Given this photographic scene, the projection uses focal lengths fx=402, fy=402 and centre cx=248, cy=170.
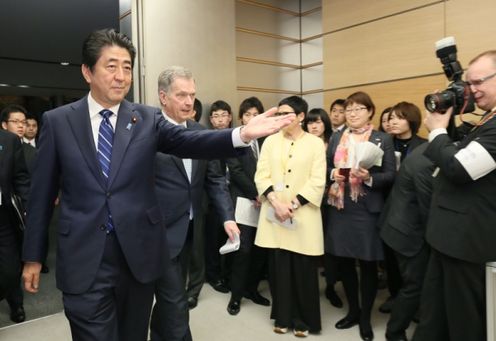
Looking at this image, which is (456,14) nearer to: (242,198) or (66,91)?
(242,198)

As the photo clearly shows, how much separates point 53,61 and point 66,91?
13.4 inches

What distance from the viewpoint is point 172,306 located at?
1.98m

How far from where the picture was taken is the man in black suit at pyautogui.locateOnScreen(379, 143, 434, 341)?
231cm

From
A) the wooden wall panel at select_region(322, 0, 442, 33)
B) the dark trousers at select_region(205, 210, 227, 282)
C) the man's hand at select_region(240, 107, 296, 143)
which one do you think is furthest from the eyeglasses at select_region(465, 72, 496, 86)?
the dark trousers at select_region(205, 210, 227, 282)

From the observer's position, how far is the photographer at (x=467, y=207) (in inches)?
66.4

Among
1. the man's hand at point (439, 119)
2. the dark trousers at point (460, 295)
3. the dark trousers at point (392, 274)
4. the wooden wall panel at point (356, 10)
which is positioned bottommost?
the dark trousers at point (392, 274)

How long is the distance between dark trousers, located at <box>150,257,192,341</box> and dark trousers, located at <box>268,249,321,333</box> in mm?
817

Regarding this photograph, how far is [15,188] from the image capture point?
2.67m

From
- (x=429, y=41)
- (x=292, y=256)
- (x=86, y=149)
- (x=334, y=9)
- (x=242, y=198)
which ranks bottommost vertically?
(x=292, y=256)

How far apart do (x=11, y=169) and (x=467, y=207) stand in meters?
2.64

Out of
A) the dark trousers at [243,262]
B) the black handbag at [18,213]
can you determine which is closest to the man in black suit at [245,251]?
the dark trousers at [243,262]

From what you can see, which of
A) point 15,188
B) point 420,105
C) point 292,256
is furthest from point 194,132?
point 420,105

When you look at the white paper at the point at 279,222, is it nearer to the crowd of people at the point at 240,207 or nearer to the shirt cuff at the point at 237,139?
the crowd of people at the point at 240,207

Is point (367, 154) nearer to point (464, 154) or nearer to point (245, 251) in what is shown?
point (464, 154)
